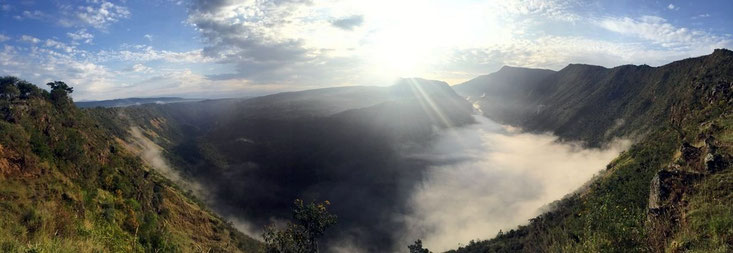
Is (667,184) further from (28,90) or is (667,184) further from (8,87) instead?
(28,90)

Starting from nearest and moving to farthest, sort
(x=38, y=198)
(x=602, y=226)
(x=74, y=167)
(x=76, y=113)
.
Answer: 1. (x=602, y=226)
2. (x=38, y=198)
3. (x=74, y=167)
4. (x=76, y=113)

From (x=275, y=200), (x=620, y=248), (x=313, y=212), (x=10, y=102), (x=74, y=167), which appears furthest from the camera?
(x=275, y=200)

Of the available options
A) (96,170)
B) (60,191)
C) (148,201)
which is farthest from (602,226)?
(148,201)

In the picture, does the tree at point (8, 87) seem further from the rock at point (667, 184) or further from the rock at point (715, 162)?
the rock at point (715, 162)

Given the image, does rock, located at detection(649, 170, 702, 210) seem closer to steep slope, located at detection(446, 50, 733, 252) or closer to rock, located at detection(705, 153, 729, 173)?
steep slope, located at detection(446, 50, 733, 252)

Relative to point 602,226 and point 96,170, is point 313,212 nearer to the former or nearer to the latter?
point 96,170

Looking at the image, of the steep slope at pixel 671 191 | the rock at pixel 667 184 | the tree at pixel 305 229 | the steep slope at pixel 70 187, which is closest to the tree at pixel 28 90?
the steep slope at pixel 70 187

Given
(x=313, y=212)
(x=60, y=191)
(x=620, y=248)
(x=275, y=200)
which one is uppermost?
(x=620, y=248)
